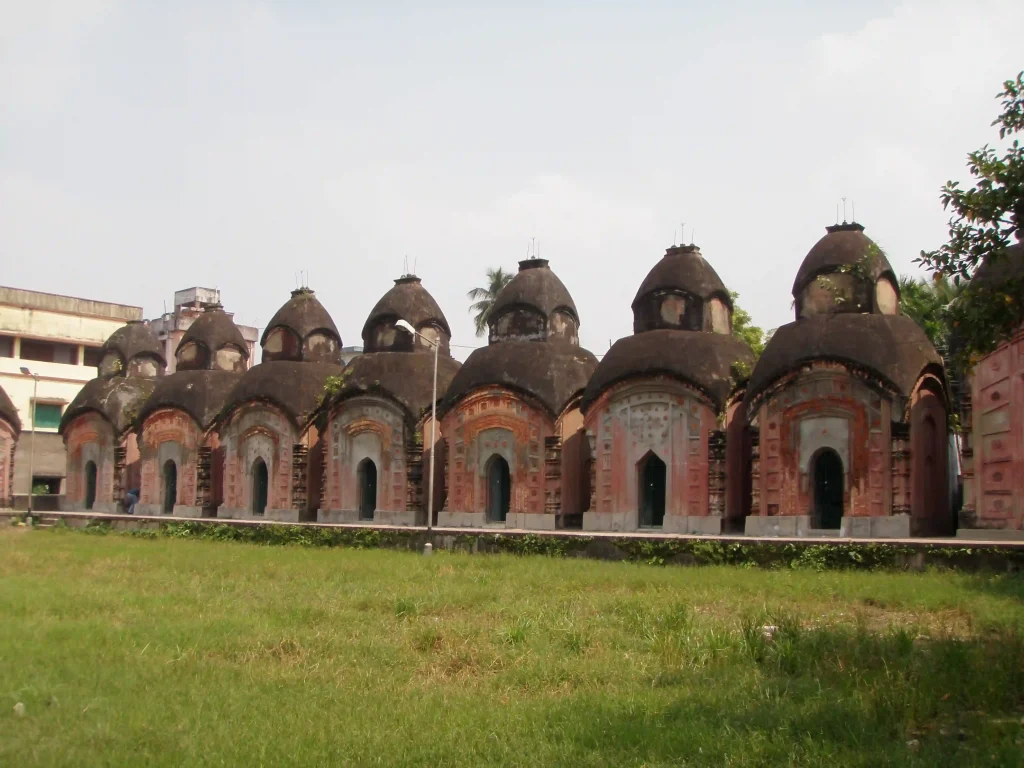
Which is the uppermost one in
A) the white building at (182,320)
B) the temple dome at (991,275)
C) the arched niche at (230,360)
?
the white building at (182,320)

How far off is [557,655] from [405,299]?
70.3ft

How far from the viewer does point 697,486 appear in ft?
77.5

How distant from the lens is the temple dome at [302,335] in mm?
32562

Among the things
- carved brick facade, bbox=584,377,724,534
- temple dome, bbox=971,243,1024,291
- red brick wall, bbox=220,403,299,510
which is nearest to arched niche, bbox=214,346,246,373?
red brick wall, bbox=220,403,299,510

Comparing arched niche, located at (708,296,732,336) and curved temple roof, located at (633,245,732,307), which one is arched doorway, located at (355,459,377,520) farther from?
arched niche, located at (708,296,732,336)

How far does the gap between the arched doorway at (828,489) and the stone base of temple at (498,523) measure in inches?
221

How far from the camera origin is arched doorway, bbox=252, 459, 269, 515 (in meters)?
31.6

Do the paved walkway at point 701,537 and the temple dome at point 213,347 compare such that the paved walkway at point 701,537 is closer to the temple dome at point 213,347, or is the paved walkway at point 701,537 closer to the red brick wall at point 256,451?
the red brick wall at point 256,451

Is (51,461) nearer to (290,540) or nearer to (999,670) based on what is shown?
(290,540)

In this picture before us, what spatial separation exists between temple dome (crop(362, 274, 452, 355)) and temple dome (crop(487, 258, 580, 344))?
8.83 feet

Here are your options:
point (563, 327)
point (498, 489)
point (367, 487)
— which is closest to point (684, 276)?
point (563, 327)

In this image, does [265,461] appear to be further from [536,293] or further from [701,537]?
[701,537]

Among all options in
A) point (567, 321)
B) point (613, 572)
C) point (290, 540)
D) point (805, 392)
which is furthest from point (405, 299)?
point (613, 572)

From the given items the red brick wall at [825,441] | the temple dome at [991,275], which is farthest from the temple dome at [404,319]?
the temple dome at [991,275]
